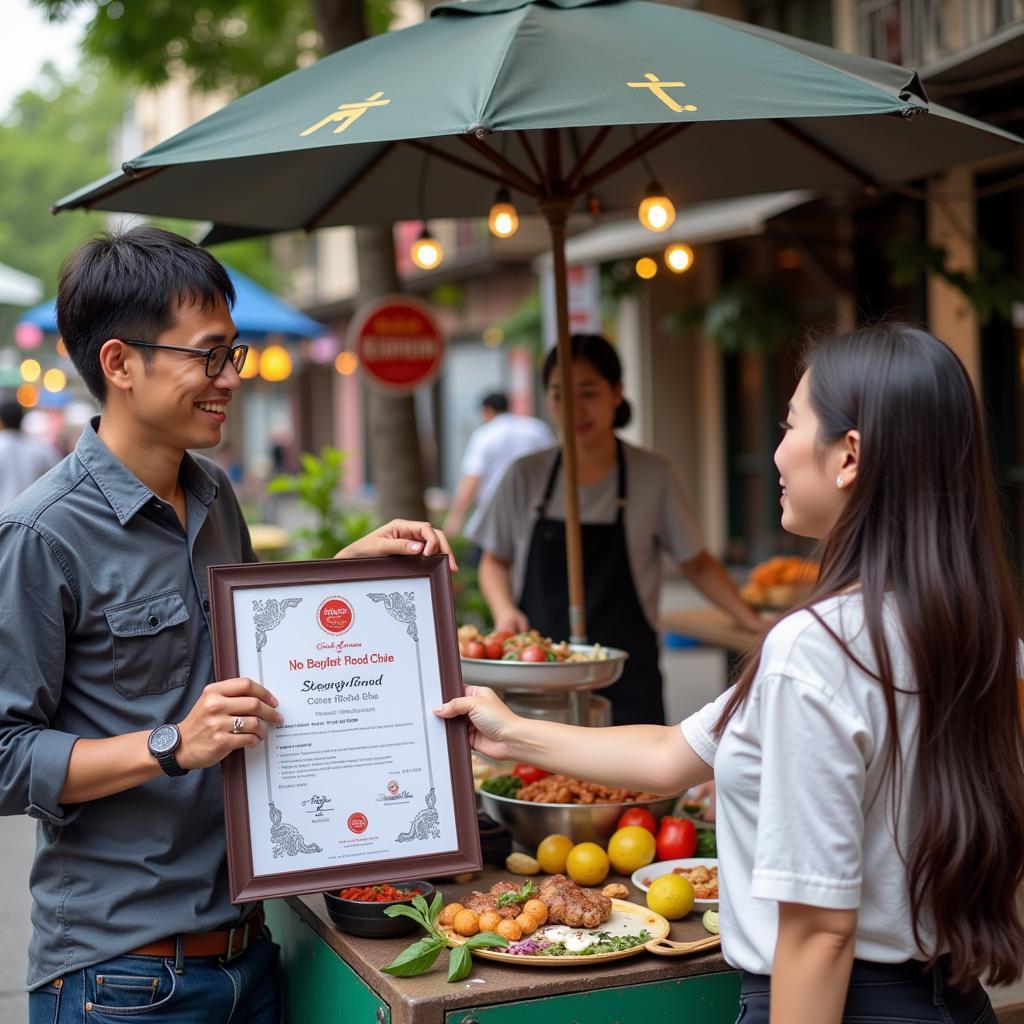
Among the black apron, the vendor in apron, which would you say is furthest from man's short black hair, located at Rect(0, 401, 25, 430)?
the black apron

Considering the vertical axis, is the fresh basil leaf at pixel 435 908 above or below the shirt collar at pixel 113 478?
below

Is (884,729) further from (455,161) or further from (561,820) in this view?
(455,161)

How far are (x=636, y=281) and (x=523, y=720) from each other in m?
9.21

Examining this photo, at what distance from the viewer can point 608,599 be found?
4.55 m

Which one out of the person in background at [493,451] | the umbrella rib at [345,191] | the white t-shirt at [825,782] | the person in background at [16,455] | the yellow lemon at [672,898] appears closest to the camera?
the white t-shirt at [825,782]

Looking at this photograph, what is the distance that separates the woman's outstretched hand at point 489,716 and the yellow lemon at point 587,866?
0.47 meters

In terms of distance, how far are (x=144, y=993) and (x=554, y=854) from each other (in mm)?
1009

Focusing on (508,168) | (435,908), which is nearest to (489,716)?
(435,908)

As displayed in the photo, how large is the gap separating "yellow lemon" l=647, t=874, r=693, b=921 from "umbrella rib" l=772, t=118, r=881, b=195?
2.38 meters

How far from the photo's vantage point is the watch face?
2068mm

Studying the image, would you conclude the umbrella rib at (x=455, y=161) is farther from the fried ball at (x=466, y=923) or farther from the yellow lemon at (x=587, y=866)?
the fried ball at (x=466, y=923)

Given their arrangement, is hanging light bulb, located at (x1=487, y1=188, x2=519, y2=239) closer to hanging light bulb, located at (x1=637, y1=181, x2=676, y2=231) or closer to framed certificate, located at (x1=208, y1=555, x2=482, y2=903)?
hanging light bulb, located at (x1=637, y1=181, x2=676, y2=231)

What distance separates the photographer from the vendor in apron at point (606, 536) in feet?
14.9

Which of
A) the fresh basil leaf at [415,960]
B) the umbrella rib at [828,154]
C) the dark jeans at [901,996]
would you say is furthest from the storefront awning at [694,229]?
the dark jeans at [901,996]
